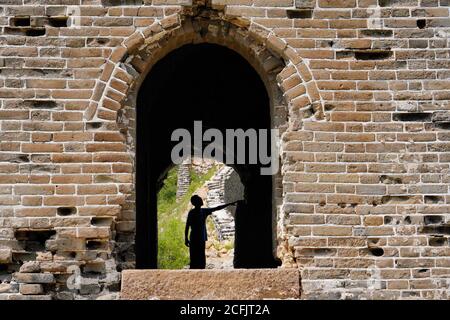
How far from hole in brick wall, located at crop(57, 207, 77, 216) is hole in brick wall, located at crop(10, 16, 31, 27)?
5.17 ft

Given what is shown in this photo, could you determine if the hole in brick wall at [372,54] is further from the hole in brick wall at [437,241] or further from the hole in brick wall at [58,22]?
the hole in brick wall at [58,22]

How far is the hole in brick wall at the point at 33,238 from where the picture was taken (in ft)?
17.5

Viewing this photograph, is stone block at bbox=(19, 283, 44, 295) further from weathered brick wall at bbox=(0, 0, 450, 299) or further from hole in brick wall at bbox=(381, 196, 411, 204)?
hole in brick wall at bbox=(381, 196, 411, 204)

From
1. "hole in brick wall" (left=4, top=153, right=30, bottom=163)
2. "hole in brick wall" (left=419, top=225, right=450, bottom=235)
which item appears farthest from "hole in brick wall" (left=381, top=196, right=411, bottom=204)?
"hole in brick wall" (left=4, top=153, right=30, bottom=163)

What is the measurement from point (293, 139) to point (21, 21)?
2.48 m

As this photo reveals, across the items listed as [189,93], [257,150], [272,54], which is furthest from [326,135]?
[189,93]

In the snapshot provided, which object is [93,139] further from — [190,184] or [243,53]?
[190,184]

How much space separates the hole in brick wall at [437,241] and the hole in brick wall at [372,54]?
1.58m

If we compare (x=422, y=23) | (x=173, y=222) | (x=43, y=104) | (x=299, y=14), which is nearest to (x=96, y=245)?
(x=43, y=104)

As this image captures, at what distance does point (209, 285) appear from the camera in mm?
5293

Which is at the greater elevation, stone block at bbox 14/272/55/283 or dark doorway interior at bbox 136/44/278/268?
dark doorway interior at bbox 136/44/278/268

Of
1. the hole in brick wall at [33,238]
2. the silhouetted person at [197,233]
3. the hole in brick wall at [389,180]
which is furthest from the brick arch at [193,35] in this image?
the silhouetted person at [197,233]

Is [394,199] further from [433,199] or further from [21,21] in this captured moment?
[21,21]

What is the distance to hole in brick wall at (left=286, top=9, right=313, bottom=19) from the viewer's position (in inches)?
223
